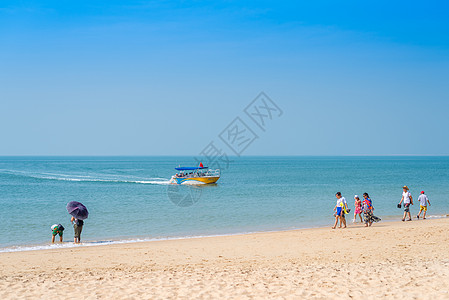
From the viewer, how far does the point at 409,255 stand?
436 inches

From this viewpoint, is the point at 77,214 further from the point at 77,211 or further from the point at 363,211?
the point at 363,211

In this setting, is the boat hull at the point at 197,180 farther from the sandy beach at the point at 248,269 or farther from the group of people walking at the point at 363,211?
the sandy beach at the point at 248,269

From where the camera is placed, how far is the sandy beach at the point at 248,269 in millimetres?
7695

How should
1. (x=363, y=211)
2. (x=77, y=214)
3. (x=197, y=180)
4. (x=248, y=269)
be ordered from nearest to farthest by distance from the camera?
(x=248, y=269) → (x=77, y=214) → (x=363, y=211) → (x=197, y=180)

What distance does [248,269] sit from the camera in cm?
994

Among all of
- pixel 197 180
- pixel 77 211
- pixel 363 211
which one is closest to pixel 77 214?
pixel 77 211

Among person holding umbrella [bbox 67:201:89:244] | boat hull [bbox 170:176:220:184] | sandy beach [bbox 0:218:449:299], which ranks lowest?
sandy beach [bbox 0:218:449:299]

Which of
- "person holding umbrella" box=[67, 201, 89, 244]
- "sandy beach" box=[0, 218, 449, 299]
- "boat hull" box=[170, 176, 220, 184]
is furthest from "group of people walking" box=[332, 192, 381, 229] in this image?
"boat hull" box=[170, 176, 220, 184]

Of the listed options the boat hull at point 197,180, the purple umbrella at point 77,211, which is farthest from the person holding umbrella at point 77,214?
the boat hull at point 197,180

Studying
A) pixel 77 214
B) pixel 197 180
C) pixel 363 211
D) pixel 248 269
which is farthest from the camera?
pixel 197 180

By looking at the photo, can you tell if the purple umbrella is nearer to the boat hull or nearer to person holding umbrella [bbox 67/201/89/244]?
person holding umbrella [bbox 67/201/89/244]

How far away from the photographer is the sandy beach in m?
7.70

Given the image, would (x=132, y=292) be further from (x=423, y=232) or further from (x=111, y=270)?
(x=423, y=232)

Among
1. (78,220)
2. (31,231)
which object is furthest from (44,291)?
(31,231)
